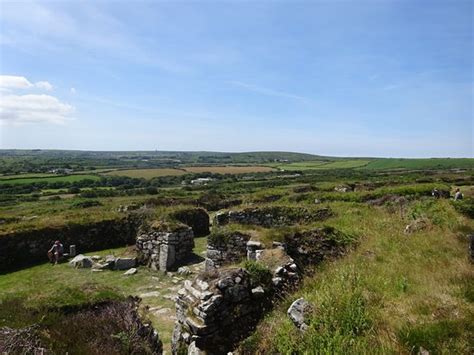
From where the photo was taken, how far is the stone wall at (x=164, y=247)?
47.9 ft

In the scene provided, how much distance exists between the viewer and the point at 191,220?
20.2 m

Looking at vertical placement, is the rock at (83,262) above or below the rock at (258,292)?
below

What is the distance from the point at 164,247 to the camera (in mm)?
14703

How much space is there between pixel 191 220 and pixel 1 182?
284ft

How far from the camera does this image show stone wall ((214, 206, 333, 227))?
17391mm

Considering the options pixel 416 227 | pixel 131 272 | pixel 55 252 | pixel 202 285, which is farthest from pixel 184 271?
pixel 416 227

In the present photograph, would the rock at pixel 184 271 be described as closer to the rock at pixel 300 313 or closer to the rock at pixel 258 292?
the rock at pixel 258 292

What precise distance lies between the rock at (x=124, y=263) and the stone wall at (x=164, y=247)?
52cm

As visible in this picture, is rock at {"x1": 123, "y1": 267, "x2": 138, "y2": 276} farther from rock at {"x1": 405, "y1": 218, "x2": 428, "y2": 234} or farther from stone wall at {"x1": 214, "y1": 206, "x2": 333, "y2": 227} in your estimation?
rock at {"x1": 405, "y1": 218, "x2": 428, "y2": 234}

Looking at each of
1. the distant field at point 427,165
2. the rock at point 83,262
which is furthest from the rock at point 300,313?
the distant field at point 427,165

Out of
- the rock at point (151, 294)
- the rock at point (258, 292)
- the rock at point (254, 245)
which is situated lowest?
the rock at point (151, 294)

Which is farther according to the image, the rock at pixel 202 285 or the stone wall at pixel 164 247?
the stone wall at pixel 164 247

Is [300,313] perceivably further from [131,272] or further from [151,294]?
[131,272]

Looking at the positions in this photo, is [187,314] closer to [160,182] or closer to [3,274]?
[3,274]
